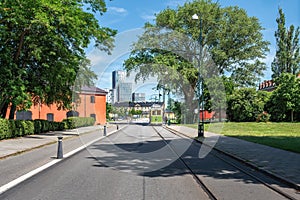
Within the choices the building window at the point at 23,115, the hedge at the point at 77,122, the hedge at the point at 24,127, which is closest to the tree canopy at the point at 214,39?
the hedge at the point at 77,122

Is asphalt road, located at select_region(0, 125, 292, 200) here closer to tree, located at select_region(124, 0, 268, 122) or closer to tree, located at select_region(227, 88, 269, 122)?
tree, located at select_region(124, 0, 268, 122)

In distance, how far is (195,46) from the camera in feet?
156

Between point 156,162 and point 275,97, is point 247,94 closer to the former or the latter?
point 275,97

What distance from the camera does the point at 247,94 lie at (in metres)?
48.3

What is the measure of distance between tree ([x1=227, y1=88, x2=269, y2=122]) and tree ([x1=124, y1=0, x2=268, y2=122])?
2.22m

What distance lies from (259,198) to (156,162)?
218 inches

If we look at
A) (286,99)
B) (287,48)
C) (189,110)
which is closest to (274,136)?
(286,99)

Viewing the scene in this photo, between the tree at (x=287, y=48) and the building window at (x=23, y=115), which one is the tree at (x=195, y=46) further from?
the building window at (x=23, y=115)

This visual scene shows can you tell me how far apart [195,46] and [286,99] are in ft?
45.5

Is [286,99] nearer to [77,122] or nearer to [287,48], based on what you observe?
[287,48]

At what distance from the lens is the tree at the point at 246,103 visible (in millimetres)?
47438

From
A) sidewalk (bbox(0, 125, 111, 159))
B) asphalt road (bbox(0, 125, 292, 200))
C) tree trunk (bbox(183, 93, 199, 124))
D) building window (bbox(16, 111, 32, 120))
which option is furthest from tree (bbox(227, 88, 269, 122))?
asphalt road (bbox(0, 125, 292, 200))

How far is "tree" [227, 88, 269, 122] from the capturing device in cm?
4744

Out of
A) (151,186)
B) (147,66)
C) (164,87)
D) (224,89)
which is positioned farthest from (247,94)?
(151,186)
